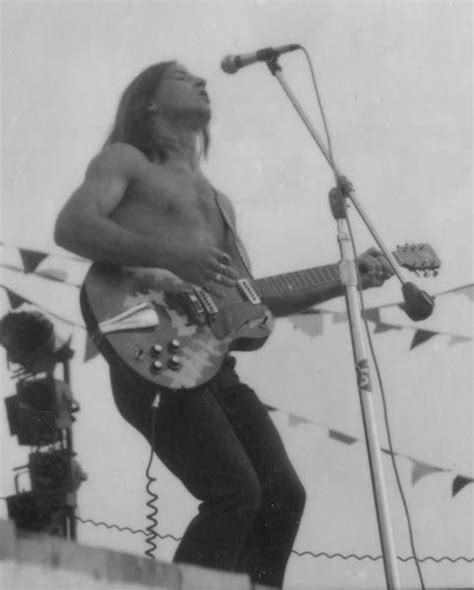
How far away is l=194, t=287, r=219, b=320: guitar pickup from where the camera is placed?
2744 millimetres

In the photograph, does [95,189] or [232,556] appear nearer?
[232,556]

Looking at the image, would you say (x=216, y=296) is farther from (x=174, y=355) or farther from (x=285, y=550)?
(x=285, y=550)

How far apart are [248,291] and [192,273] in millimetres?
253

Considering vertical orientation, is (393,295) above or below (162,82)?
below

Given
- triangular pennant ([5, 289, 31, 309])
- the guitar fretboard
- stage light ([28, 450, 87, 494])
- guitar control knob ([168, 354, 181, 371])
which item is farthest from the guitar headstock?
triangular pennant ([5, 289, 31, 309])

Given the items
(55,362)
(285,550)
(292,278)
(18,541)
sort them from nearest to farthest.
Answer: (18,541)
(285,550)
(292,278)
(55,362)

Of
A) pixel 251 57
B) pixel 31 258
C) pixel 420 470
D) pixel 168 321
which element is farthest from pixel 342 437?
pixel 251 57

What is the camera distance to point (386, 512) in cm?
213

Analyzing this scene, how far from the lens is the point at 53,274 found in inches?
173

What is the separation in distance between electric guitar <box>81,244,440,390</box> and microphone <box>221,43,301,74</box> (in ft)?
1.81

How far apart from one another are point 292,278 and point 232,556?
→ 0.92 metres

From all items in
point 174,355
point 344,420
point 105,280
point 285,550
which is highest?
point 105,280

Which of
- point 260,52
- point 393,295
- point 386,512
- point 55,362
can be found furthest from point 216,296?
point 393,295

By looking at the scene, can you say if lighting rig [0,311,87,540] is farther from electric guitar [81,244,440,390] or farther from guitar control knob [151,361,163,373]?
guitar control knob [151,361,163,373]
